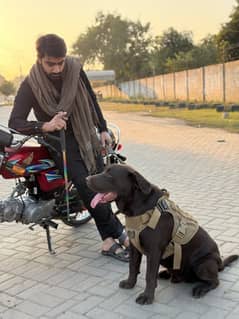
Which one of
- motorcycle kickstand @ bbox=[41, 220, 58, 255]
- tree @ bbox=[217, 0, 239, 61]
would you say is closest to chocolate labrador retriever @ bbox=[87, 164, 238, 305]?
motorcycle kickstand @ bbox=[41, 220, 58, 255]

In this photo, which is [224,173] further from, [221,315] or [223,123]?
[223,123]

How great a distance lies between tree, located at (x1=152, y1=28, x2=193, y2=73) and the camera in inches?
2441

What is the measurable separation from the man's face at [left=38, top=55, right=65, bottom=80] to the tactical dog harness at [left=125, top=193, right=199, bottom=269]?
1.57 m

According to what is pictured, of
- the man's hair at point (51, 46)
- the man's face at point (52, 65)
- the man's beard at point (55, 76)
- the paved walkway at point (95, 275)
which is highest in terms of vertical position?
the man's hair at point (51, 46)

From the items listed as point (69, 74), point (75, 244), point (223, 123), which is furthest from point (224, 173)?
point (223, 123)

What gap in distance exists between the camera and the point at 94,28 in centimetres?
8700

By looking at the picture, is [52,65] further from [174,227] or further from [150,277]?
[150,277]

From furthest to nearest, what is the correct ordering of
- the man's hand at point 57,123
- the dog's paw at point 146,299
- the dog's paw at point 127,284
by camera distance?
the man's hand at point 57,123 → the dog's paw at point 127,284 → the dog's paw at point 146,299

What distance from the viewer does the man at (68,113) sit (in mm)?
4230

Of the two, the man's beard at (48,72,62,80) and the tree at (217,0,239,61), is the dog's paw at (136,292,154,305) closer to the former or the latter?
the man's beard at (48,72,62,80)

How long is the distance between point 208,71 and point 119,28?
53.0 m

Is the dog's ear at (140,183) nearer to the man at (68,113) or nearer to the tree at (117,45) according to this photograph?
the man at (68,113)

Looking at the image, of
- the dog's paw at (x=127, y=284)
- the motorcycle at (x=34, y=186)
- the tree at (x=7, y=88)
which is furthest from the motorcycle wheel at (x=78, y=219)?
the tree at (x=7, y=88)

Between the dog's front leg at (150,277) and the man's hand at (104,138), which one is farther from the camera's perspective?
the man's hand at (104,138)
